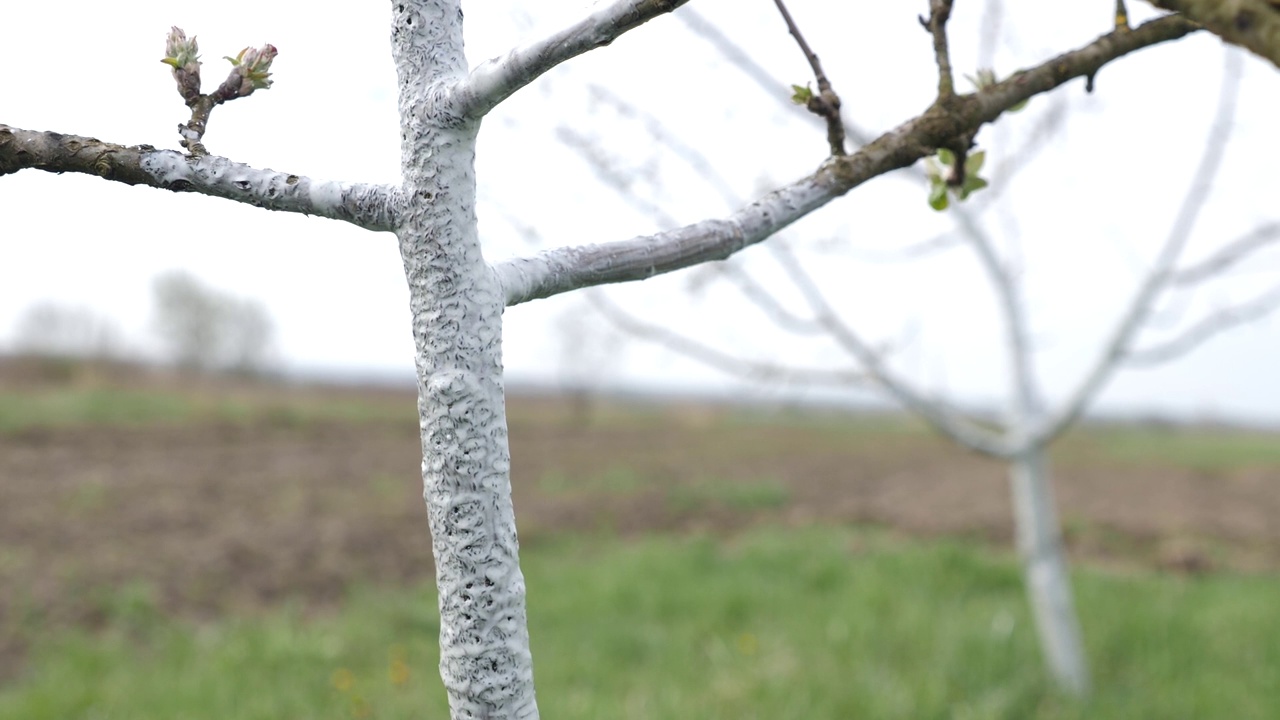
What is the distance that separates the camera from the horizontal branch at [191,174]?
0.80 metres

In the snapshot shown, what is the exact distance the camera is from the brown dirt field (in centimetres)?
628

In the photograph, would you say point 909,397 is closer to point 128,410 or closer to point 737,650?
point 737,650

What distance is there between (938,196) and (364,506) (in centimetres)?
913

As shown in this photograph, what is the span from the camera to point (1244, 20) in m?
0.68

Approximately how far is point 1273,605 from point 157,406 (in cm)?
1957

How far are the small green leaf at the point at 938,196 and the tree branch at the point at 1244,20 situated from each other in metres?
0.42

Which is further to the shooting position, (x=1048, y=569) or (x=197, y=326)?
(x=197, y=326)

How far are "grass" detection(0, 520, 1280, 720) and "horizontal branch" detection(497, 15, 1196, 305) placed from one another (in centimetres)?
298

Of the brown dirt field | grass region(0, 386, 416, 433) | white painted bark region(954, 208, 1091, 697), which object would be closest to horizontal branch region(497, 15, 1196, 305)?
white painted bark region(954, 208, 1091, 697)

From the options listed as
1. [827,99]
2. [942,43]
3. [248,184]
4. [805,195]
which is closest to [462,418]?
[248,184]

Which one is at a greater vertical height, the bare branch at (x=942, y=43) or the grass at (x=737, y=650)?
the bare branch at (x=942, y=43)

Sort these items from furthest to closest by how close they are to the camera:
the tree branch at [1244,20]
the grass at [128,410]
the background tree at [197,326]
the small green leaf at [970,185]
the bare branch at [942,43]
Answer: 1. the background tree at [197,326]
2. the grass at [128,410]
3. the small green leaf at [970,185]
4. the bare branch at [942,43]
5. the tree branch at [1244,20]

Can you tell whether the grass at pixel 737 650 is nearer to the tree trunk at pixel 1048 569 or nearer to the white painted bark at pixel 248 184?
the tree trunk at pixel 1048 569

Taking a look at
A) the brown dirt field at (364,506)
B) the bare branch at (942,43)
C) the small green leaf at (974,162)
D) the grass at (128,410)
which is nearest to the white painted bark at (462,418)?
the bare branch at (942,43)
